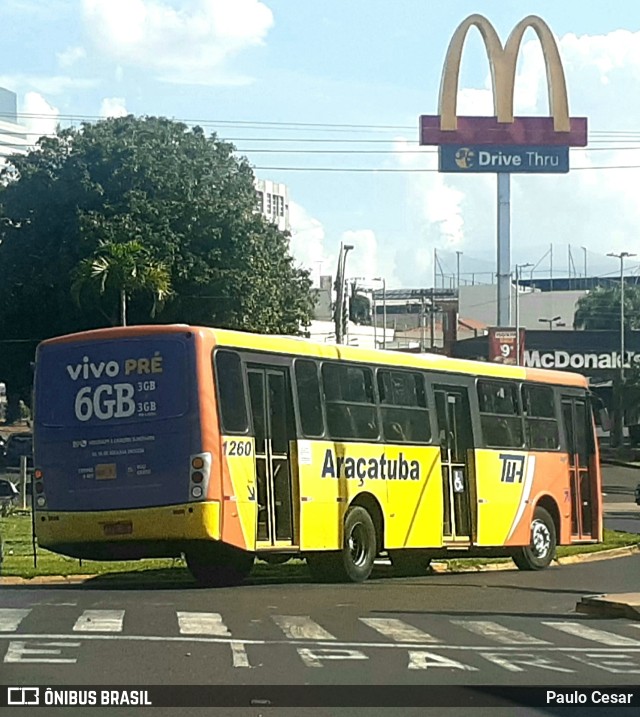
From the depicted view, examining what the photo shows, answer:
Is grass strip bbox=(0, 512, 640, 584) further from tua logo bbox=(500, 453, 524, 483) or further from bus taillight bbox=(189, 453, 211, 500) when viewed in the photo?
bus taillight bbox=(189, 453, 211, 500)

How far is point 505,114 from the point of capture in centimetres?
6769

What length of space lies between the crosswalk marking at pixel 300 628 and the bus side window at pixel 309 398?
455 centimetres

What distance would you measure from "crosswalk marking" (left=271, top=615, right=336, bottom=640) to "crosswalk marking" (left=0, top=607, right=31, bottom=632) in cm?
252

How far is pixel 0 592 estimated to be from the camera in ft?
58.3

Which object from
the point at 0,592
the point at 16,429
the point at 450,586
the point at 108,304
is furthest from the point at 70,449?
the point at 16,429

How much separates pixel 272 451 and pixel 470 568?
6814mm

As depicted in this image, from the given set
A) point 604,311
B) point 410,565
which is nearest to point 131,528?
point 410,565

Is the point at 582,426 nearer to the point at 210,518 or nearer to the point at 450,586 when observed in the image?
the point at 450,586

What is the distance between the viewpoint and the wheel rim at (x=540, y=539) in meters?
23.9

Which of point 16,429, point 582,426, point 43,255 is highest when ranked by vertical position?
point 43,255

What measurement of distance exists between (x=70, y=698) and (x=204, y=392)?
8154 mm

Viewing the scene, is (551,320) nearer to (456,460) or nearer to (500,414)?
(500,414)

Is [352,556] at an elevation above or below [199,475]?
below

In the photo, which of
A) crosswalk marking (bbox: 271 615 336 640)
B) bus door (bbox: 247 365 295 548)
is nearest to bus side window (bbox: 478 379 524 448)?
bus door (bbox: 247 365 295 548)
